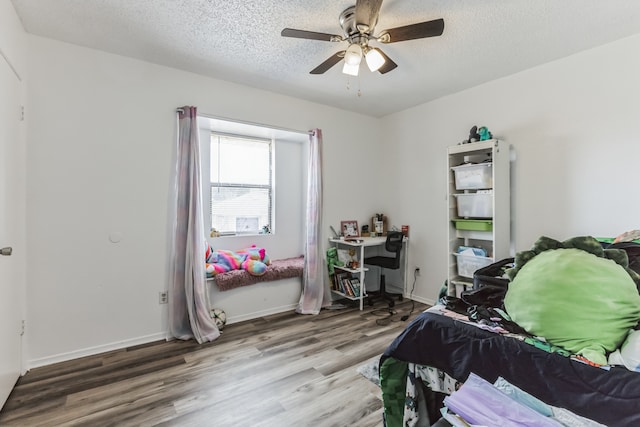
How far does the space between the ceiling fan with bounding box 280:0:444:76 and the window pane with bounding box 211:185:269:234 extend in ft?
7.10

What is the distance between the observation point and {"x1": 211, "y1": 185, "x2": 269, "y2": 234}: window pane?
3.73 meters

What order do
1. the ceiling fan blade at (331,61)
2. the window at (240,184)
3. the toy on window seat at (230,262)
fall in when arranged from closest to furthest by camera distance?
the ceiling fan blade at (331,61) < the toy on window seat at (230,262) < the window at (240,184)

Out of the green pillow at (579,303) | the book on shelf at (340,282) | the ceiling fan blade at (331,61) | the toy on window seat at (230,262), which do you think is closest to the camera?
the green pillow at (579,303)

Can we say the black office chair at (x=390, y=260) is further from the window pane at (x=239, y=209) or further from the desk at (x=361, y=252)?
the window pane at (x=239, y=209)

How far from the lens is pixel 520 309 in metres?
1.37

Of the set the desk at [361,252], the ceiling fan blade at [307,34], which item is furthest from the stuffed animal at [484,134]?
the ceiling fan blade at [307,34]

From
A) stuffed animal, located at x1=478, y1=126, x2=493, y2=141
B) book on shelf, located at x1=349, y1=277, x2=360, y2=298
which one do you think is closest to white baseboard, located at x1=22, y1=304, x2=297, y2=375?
book on shelf, located at x1=349, y1=277, x2=360, y2=298

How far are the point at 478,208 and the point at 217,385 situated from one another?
2837 millimetres

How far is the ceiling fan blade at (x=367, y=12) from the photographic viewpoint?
5.54 feet

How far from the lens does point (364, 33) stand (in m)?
2.02

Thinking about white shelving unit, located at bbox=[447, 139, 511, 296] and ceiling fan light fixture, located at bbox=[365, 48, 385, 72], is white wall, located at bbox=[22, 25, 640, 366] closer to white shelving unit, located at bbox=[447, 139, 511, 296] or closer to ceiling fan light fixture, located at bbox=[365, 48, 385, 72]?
white shelving unit, located at bbox=[447, 139, 511, 296]

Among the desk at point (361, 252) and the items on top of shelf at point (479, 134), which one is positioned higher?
the items on top of shelf at point (479, 134)

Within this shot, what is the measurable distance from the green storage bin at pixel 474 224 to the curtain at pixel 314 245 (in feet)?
5.15

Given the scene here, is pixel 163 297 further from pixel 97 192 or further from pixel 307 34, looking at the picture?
pixel 307 34
